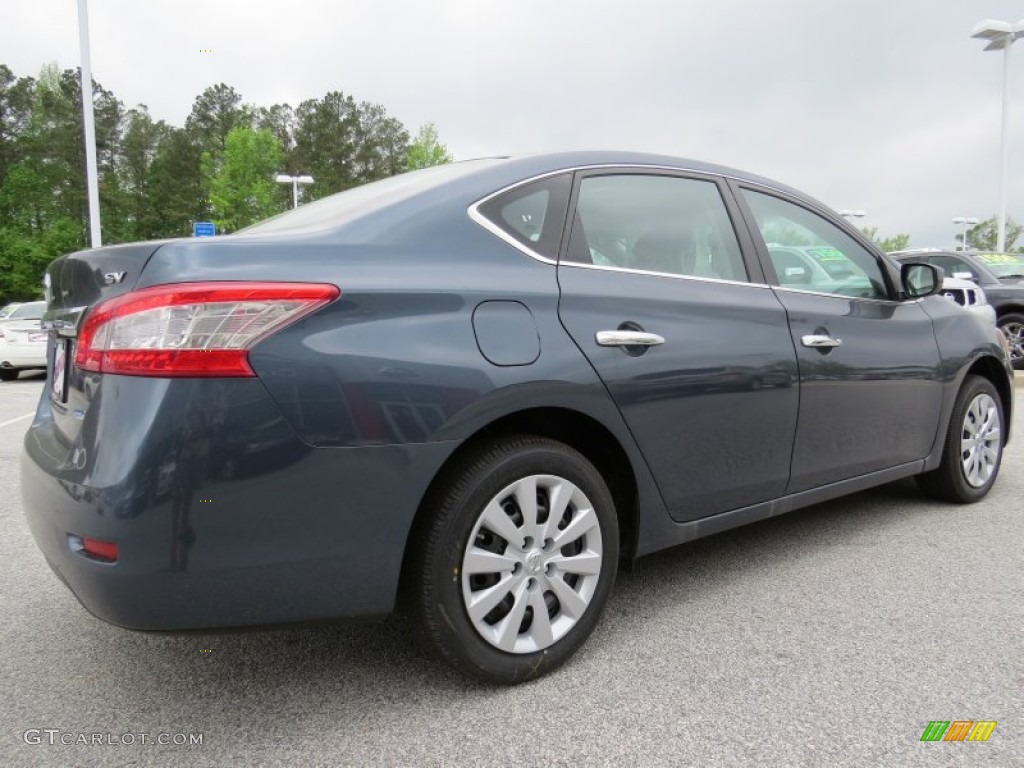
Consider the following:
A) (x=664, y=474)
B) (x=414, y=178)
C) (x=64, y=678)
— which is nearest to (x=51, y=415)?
(x=64, y=678)

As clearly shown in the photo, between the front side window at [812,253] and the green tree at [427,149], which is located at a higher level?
the green tree at [427,149]

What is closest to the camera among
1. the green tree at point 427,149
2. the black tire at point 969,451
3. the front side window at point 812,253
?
the front side window at point 812,253

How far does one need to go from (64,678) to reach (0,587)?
1.00 meters

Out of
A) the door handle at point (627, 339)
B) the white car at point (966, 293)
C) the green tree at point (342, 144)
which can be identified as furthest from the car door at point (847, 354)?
the green tree at point (342, 144)

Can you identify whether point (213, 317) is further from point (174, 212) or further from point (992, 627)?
point (174, 212)

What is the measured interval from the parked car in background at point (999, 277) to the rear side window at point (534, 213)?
894 cm

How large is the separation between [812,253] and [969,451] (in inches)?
59.9

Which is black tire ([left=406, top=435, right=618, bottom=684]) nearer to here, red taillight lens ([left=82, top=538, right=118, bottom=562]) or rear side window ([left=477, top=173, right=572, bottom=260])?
rear side window ([left=477, top=173, right=572, bottom=260])

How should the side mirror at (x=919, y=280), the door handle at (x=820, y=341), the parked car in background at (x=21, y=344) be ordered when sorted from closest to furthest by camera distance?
the door handle at (x=820, y=341)
the side mirror at (x=919, y=280)
the parked car in background at (x=21, y=344)

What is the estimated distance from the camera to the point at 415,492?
1.99 m

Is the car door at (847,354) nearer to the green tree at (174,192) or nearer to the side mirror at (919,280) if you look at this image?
the side mirror at (919,280)

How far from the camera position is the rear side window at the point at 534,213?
2340 mm

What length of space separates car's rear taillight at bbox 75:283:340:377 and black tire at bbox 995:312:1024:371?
11.2 metres

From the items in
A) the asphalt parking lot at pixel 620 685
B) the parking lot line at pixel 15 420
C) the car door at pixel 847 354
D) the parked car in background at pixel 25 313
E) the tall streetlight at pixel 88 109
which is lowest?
the asphalt parking lot at pixel 620 685
